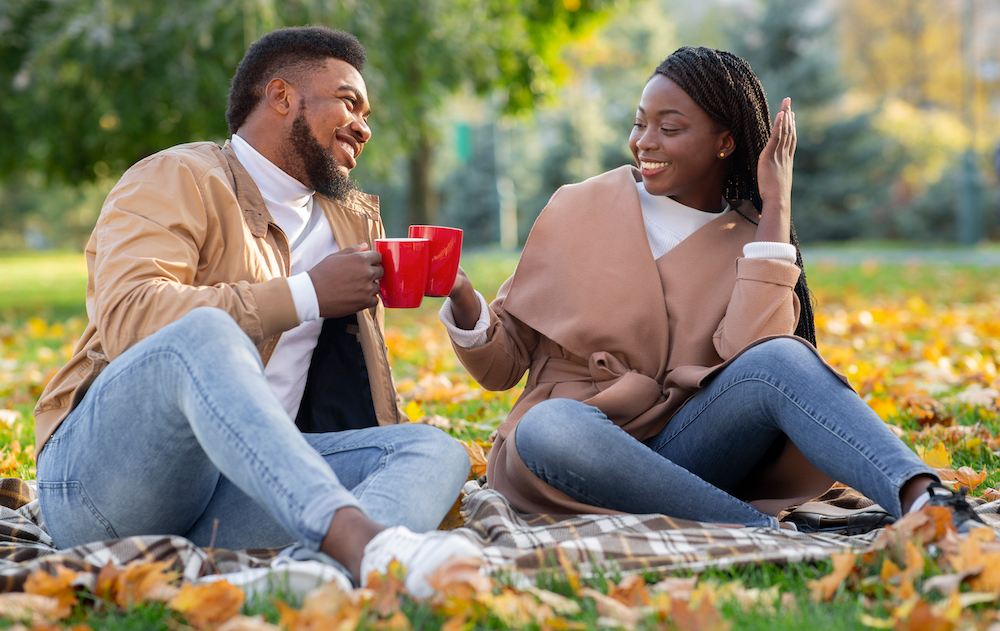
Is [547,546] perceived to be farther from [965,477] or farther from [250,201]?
[965,477]

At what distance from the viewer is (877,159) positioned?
65.0 ft

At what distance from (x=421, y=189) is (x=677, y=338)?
11426mm

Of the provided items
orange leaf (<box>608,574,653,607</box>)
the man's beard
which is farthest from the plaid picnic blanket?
the man's beard

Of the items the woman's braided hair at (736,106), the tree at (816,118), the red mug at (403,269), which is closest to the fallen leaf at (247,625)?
the red mug at (403,269)

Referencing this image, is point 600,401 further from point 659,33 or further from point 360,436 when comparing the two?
point 659,33

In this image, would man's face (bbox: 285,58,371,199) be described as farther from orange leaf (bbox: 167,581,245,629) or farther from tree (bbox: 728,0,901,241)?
tree (bbox: 728,0,901,241)

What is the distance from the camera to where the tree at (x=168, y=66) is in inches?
292

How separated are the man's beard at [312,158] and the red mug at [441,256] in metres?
0.39

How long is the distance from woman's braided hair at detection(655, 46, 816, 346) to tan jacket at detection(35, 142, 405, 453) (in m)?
1.31

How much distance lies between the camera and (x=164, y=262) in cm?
214

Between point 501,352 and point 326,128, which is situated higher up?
point 326,128

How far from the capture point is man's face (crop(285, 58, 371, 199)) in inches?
101

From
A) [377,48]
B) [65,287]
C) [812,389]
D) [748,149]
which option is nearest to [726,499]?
[812,389]

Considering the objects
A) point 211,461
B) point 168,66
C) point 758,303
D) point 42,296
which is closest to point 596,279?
point 758,303
